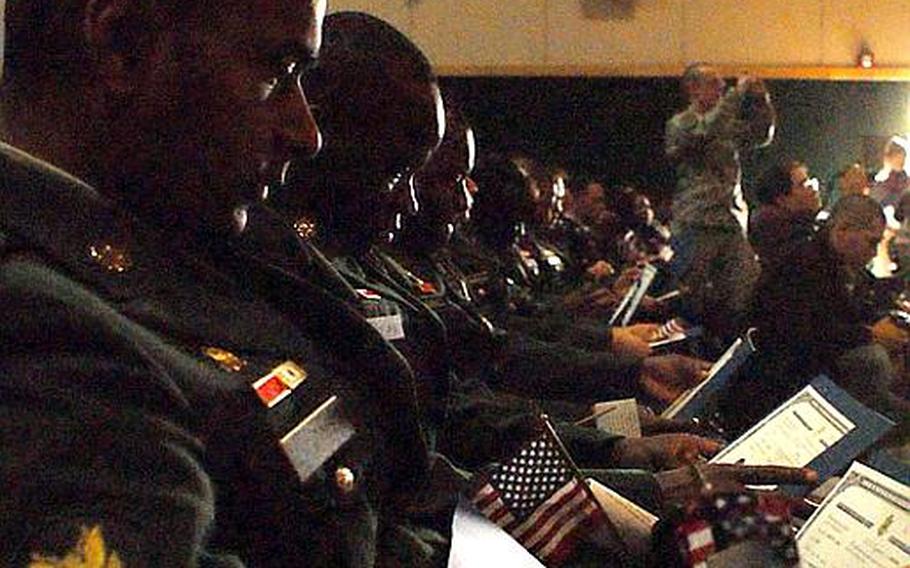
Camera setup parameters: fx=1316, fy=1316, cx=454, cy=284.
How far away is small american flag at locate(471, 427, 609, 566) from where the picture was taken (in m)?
1.33

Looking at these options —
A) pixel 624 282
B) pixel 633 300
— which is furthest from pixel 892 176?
pixel 633 300

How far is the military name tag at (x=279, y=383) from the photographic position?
102cm

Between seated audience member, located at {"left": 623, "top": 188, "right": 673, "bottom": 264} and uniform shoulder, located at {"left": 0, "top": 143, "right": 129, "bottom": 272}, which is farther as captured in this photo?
seated audience member, located at {"left": 623, "top": 188, "right": 673, "bottom": 264}

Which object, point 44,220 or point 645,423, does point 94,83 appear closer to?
point 44,220

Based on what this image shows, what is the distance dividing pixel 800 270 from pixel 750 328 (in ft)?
0.81

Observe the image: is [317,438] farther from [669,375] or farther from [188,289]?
[669,375]

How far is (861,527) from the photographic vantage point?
58.0 inches

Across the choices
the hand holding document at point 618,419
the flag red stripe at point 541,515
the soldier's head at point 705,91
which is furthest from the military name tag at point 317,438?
the soldier's head at point 705,91

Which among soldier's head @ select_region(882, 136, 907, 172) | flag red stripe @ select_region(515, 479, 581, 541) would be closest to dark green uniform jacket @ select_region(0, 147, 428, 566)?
flag red stripe @ select_region(515, 479, 581, 541)

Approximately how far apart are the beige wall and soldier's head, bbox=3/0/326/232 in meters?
7.45

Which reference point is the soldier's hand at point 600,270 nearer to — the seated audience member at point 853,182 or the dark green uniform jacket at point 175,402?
the seated audience member at point 853,182

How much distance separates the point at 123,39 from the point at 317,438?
35 centimetres

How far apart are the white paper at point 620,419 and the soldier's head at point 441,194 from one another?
0.47 m

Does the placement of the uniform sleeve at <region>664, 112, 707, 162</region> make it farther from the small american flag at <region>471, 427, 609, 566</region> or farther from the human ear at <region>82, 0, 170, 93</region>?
the human ear at <region>82, 0, 170, 93</region>
